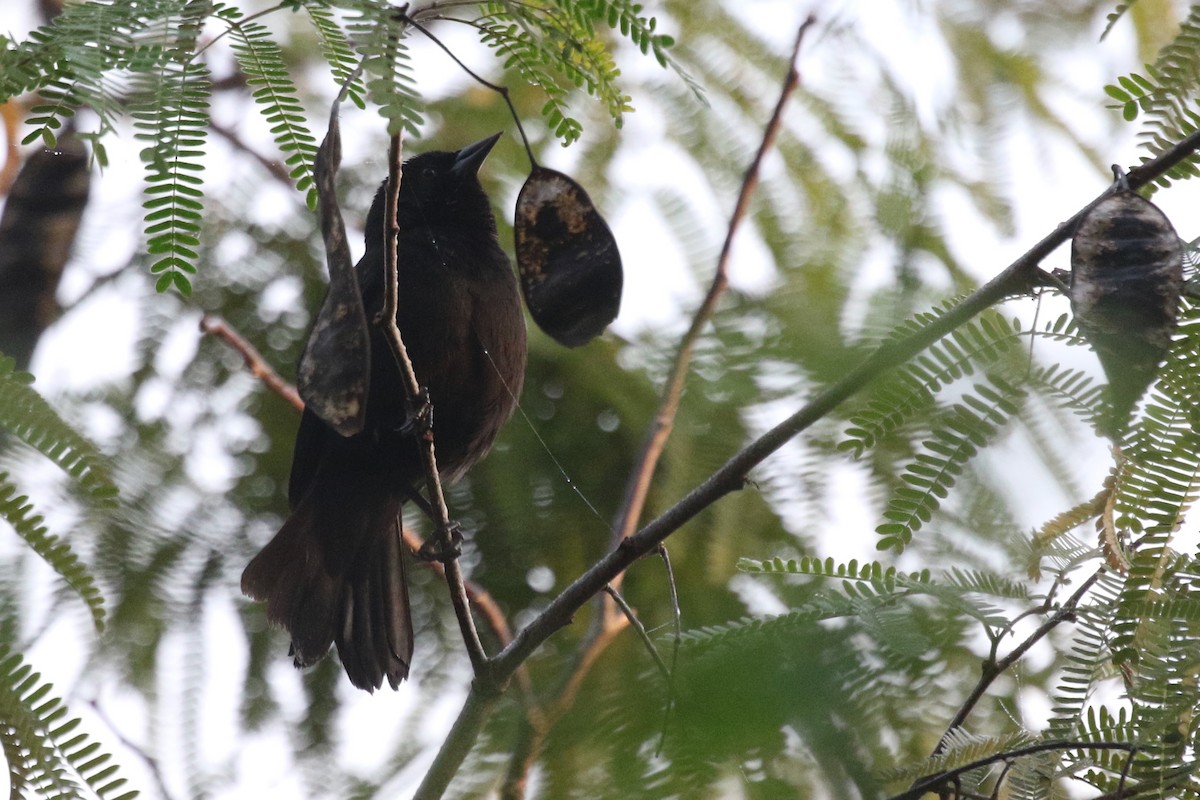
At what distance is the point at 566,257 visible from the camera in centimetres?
250

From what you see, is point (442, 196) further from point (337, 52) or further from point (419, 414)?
A: point (337, 52)

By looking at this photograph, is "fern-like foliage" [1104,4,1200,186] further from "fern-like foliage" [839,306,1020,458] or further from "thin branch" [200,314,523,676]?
"thin branch" [200,314,523,676]

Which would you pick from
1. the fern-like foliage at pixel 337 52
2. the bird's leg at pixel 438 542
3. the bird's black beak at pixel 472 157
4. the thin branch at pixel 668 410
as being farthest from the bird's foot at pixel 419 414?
the bird's black beak at pixel 472 157

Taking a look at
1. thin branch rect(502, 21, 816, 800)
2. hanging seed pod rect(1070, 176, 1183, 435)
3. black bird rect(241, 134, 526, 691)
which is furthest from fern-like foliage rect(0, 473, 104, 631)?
hanging seed pod rect(1070, 176, 1183, 435)

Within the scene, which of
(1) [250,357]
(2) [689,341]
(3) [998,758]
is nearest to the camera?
(3) [998,758]

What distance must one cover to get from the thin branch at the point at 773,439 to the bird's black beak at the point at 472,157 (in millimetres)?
1769

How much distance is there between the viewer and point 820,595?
7.00 feet

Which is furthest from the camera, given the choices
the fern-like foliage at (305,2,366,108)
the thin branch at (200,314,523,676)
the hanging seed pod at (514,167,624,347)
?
the thin branch at (200,314,523,676)

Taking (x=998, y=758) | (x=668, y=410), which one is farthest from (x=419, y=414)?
(x=998, y=758)

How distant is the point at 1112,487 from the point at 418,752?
1667mm

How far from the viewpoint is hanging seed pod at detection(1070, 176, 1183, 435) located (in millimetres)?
1763

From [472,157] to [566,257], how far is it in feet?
4.77

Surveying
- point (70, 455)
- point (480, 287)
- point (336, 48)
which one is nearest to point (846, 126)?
point (480, 287)

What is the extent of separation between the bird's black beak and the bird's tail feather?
104cm
